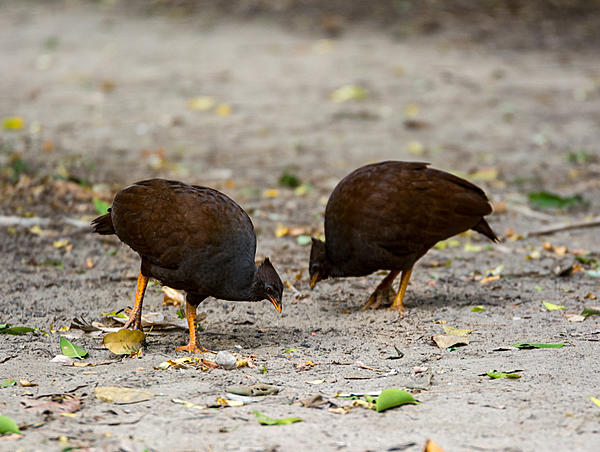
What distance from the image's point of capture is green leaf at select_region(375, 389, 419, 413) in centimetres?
343

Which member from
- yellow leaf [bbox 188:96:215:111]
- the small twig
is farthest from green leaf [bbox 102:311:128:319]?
yellow leaf [bbox 188:96:215:111]

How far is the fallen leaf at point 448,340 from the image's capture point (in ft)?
14.5

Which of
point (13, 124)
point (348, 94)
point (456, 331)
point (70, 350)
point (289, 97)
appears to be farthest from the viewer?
point (348, 94)

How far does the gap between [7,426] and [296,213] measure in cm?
466

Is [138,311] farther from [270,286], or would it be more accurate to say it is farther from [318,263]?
[318,263]

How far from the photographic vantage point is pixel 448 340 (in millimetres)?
4477

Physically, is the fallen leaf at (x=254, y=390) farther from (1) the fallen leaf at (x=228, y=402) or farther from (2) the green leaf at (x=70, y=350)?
(2) the green leaf at (x=70, y=350)

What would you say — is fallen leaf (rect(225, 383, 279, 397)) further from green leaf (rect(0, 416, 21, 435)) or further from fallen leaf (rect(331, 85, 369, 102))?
fallen leaf (rect(331, 85, 369, 102))

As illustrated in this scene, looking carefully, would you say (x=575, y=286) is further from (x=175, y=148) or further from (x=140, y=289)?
(x=175, y=148)

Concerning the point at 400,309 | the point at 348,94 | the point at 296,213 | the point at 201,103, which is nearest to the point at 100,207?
the point at 296,213

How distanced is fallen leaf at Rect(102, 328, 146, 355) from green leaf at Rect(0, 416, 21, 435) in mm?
1155

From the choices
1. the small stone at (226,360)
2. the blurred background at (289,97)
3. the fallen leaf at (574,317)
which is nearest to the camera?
the small stone at (226,360)

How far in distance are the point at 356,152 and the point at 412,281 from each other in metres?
3.69

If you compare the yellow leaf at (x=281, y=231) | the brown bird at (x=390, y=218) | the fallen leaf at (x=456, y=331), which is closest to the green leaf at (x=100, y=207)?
the yellow leaf at (x=281, y=231)
